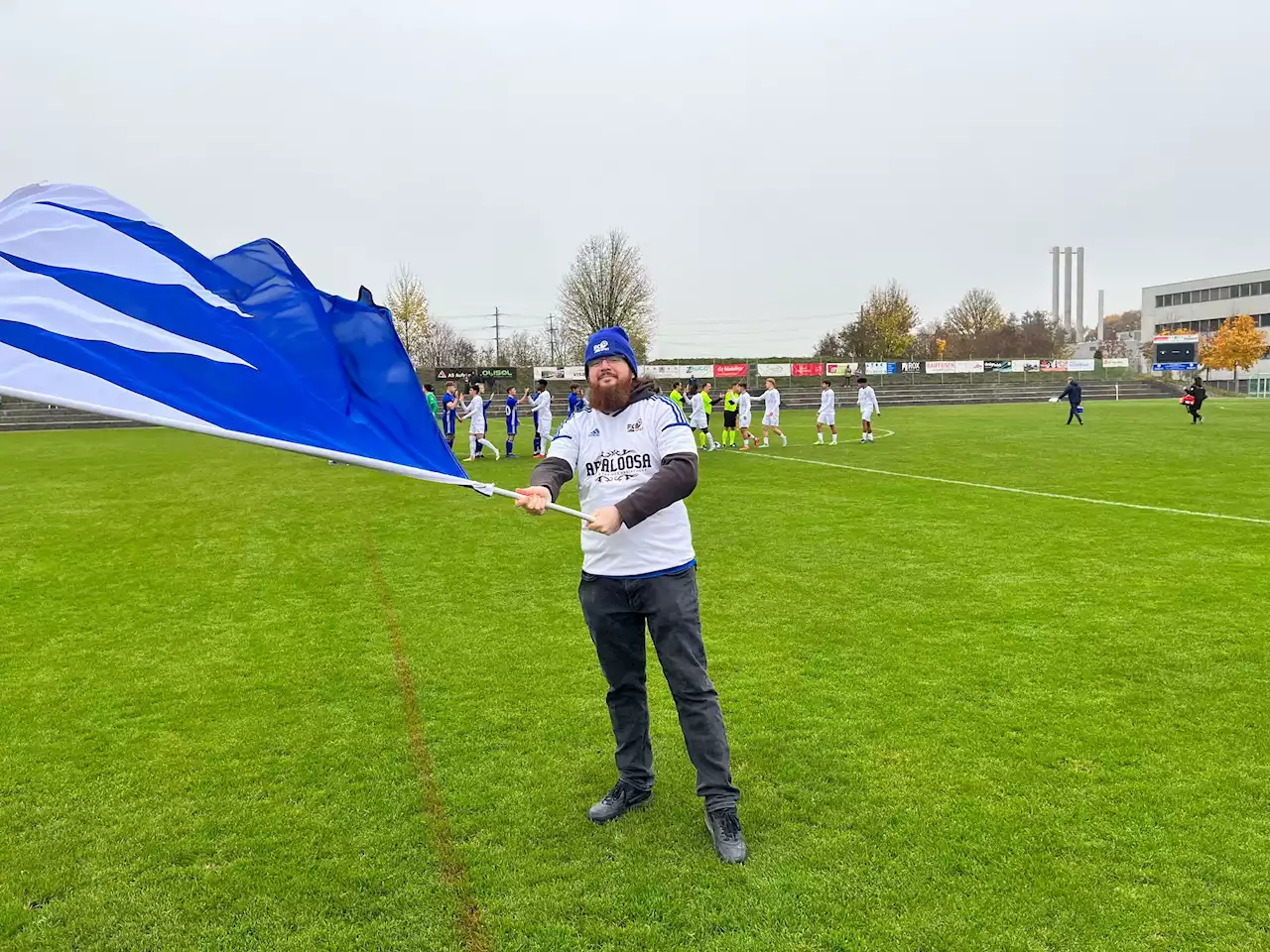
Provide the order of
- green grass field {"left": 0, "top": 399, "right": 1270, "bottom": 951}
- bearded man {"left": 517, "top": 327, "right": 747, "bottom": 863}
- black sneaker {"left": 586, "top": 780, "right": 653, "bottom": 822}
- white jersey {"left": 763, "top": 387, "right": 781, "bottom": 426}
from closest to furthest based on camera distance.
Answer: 1. green grass field {"left": 0, "top": 399, "right": 1270, "bottom": 951}
2. bearded man {"left": 517, "top": 327, "right": 747, "bottom": 863}
3. black sneaker {"left": 586, "top": 780, "right": 653, "bottom": 822}
4. white jersey {"left": 763, "top": 387, "right": 781, "bottom": 426}

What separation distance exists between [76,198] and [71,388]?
1.08 meters

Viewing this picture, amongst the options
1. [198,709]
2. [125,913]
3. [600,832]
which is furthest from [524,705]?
[125,913]

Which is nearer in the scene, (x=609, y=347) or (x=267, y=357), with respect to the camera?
(x=267, y=357)

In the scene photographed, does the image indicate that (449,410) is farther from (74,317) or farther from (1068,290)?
(1068,290)

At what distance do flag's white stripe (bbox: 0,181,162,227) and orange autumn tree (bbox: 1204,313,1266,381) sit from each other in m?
84.8

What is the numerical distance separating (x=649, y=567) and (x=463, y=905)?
148 centimetres

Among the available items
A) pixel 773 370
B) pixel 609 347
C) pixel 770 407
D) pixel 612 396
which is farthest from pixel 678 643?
pixel 773 370

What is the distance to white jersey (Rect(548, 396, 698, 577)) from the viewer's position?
3.81 m

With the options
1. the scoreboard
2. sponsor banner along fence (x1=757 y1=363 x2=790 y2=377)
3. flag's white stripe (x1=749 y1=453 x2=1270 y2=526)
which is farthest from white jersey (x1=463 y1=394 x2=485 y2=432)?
the scoreboard

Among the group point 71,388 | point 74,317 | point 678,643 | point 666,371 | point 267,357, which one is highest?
point 666,371

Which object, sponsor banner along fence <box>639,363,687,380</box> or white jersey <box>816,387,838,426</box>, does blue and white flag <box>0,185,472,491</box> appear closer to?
white jersey <box>816,387,838,426</box>

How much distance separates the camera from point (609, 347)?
3863mm

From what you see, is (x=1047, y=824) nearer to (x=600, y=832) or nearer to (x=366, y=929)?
(x=600, y=832)

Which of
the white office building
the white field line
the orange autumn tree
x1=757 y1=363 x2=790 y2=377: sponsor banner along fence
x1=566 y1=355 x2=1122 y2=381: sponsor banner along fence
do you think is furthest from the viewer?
the white office building
